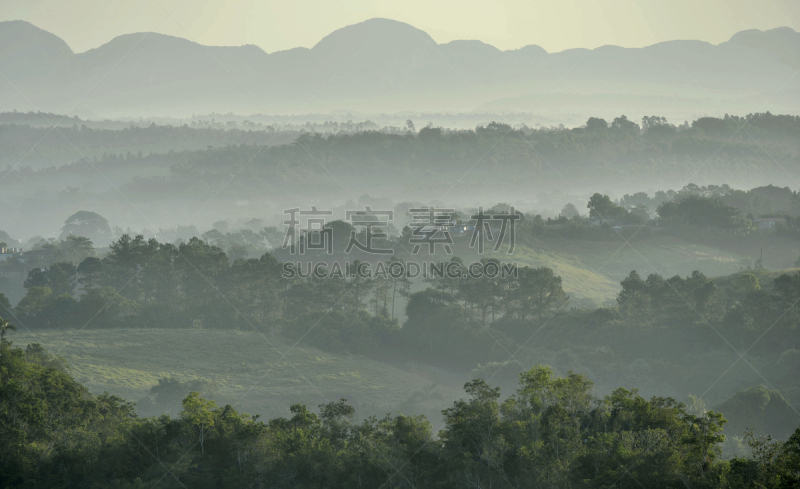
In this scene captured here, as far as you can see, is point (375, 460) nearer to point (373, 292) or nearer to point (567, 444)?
point (567, 444)

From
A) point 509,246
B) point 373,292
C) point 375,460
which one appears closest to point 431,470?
point 375,460

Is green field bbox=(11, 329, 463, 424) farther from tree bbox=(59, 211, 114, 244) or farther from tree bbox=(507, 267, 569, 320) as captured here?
tree bbox=(59, 211, 114, 244)

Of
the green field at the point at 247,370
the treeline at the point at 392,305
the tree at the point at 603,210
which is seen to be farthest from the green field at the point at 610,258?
the green field at the point at 247,370

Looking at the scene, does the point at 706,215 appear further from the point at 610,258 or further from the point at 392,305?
the point at 392,305

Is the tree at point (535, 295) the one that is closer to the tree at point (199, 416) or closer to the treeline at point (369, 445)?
the treeline at point (369, 445)

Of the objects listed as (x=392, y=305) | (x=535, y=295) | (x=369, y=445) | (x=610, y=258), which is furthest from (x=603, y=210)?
(x=369, y=445)
